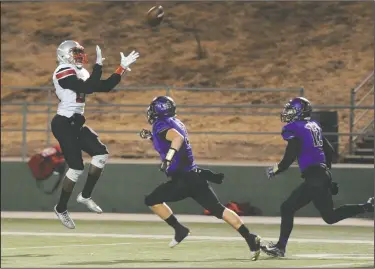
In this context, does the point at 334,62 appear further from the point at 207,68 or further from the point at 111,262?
the point at 111,262

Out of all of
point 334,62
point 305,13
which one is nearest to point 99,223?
point 334,62

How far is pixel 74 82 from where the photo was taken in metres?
15.6

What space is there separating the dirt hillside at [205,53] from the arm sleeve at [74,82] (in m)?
14.9

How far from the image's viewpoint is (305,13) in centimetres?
3681

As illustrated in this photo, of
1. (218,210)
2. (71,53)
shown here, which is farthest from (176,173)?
(71,53)

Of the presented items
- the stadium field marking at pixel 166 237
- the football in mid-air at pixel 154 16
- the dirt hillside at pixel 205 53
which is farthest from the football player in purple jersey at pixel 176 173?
the dirt hillside at pixel 205 53

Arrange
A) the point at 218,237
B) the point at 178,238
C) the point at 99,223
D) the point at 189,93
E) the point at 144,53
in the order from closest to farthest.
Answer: the point at 178,238
the point at 218,237
the point at 99,223
the point at 189,93
the point at 144,53

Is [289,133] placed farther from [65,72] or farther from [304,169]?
[65,72]

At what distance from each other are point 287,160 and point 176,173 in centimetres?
127

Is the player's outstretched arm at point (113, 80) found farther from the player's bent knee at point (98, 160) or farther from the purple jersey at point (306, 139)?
the purple jersey at point (306, 139)

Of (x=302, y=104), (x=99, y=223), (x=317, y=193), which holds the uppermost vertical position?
(x=302, y=104)

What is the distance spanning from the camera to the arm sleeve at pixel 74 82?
50.1 ft

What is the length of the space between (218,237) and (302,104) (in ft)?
13.1

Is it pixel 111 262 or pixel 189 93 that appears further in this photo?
pixel 189 93
